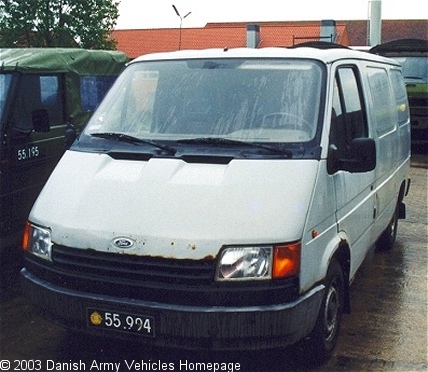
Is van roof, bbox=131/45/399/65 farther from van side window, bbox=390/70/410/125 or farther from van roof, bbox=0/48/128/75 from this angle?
van roof, bbox=0/48/128/75

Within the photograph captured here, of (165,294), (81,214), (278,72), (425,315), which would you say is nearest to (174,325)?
(165,294)

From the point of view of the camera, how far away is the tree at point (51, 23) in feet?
106

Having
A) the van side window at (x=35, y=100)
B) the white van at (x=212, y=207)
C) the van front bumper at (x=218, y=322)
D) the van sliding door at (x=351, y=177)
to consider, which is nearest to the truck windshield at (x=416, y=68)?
the van side window at (x=35, y=100)

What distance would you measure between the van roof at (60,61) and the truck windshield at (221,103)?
2.27 m

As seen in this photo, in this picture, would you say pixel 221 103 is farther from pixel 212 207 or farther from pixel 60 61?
pixel 60 61

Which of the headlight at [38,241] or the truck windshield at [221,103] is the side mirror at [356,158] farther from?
the headlight at [38,241]

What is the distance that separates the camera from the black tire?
7.30 m

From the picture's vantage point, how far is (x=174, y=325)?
12.2 feet

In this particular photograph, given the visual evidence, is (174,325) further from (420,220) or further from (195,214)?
(420,220)

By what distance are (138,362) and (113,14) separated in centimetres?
3147

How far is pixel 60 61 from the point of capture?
772cm

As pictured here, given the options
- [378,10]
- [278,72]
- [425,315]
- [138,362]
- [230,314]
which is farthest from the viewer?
[378,10]

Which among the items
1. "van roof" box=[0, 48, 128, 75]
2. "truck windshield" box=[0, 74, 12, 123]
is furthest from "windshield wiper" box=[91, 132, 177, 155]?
"van roof" box=[0, 48, 128, 75]

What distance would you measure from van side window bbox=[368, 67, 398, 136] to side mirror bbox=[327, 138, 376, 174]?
1355 mm
